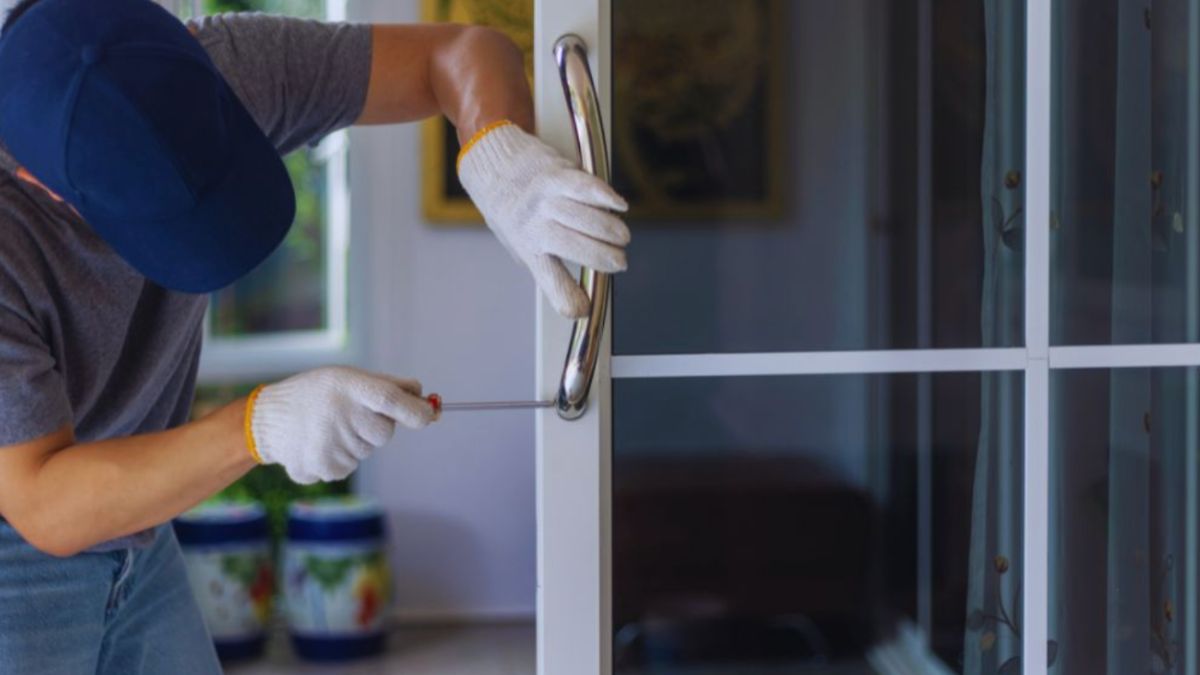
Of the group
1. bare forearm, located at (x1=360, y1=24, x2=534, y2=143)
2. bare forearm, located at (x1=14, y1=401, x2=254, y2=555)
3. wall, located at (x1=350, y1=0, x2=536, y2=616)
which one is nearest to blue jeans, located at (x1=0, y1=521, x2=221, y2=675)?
bare forearm, located at (x1=14, y1=401, x2=254, y2=555)

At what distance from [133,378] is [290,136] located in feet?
0.96

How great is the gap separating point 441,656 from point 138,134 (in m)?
2.56

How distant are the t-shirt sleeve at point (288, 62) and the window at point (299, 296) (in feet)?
7.88

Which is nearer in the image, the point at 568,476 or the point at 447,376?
the point at 568,476

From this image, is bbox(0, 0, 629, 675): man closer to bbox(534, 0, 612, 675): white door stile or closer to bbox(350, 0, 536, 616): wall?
bbox(534, 0, 612, 675): white door stile

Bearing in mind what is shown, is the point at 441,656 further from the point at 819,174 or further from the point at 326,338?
the point at 819,174

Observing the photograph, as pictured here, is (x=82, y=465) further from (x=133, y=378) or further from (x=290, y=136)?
(x=290, y=136)

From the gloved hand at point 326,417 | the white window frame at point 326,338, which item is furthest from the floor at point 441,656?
the gloved hand at point 326,417

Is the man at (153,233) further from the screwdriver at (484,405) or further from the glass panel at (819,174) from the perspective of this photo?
the glass panel at (819,174)

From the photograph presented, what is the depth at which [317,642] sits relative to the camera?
3.53m

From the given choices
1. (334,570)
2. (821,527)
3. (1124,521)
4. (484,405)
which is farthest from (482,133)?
(334,570)

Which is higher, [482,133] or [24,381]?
[482,133]

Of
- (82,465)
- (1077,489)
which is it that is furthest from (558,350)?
(1077,489)

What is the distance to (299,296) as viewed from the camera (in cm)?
393
